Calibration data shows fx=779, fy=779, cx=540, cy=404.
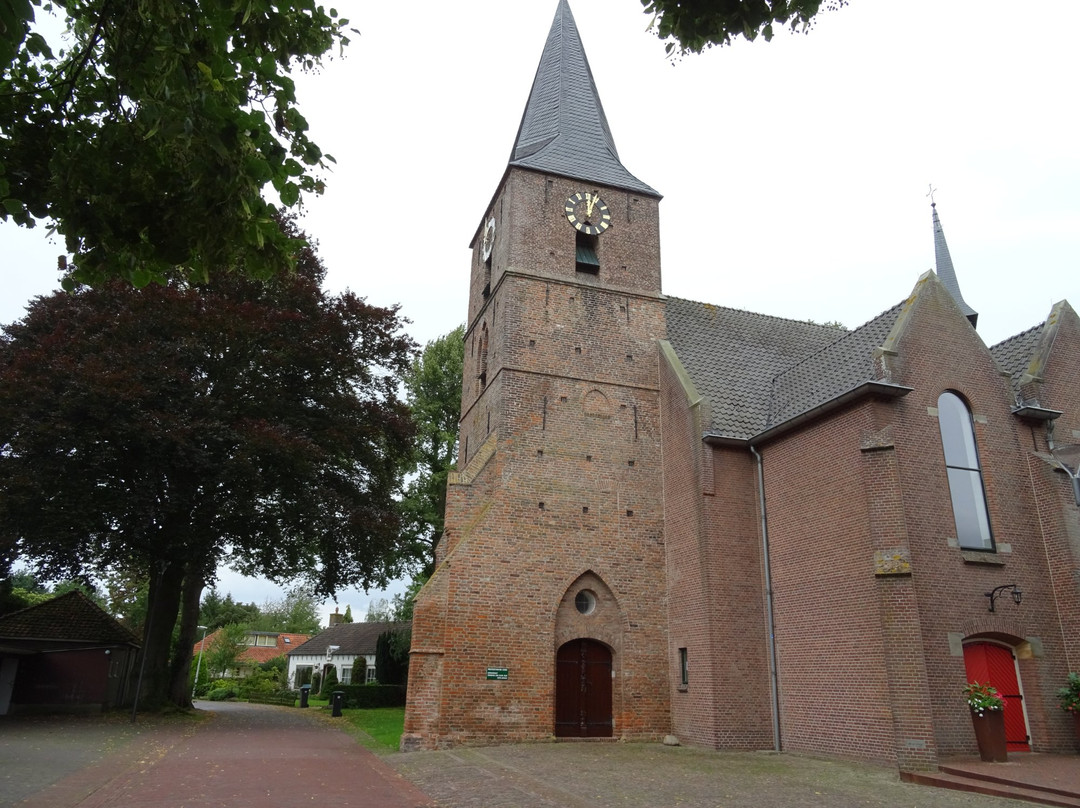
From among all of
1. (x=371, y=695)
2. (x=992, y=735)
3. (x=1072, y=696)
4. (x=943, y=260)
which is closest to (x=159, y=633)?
(x=371, y=695)

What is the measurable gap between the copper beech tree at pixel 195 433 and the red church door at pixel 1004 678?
51.3 feet

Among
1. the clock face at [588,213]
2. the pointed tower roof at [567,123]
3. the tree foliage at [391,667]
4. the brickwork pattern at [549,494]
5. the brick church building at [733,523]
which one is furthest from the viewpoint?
the tree foliage at [391,667]

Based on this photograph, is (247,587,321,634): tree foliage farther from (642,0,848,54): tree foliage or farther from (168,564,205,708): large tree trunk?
(642,0,848,54): tree foliage

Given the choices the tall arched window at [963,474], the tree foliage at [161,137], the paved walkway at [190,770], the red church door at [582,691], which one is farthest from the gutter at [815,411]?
the tree foliage at [161,137]

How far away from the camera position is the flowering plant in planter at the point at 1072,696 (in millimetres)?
14180

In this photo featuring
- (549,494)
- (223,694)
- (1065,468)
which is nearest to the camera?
(1065,468)

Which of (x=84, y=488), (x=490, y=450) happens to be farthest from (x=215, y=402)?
(x=490, y=450)

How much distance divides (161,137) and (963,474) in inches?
615

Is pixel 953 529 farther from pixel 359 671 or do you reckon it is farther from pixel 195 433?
pixel 359 671

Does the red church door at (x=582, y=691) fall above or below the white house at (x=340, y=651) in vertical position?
below

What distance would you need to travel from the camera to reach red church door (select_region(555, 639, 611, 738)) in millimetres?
17625

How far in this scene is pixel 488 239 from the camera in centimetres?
2416

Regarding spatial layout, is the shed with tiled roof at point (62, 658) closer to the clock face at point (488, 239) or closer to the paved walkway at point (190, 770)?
the paved walkway at point (190, 770)

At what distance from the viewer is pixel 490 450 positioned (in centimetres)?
1892
